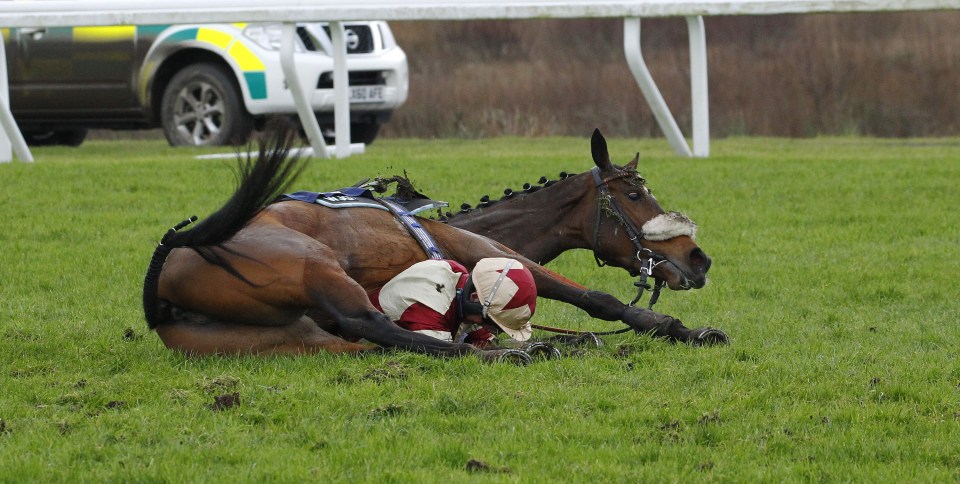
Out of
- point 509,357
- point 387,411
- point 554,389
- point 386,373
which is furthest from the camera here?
point 509,357

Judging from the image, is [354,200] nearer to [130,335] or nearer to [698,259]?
[130,335]

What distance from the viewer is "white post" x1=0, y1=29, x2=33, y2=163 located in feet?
40.1

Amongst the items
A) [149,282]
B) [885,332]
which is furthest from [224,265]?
[885,332]

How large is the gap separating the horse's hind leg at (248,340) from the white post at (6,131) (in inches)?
267

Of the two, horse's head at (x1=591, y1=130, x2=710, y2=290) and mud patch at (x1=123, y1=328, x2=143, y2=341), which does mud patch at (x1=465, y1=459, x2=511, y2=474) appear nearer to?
horse's head at (x1=591, y1=130, x2=710, y2=290)

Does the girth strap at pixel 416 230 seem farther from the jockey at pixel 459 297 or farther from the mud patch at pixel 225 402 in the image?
the mud patch at pixel 225 402

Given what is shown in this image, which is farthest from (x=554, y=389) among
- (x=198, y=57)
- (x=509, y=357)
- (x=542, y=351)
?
(x=198, y=57)

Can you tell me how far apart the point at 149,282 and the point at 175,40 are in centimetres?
904

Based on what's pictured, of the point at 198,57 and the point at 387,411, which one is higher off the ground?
the point at 198,57

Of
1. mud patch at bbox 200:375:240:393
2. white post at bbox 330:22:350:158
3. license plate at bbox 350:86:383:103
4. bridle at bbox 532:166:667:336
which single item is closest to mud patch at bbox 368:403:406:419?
mud patch at bbox 200:375:240:393

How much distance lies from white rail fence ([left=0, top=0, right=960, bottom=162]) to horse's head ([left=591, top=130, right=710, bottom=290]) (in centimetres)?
486

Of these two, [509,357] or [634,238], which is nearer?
[509,357]

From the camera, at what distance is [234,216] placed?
231 inches

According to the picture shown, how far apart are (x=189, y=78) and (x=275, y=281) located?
29.2ft
